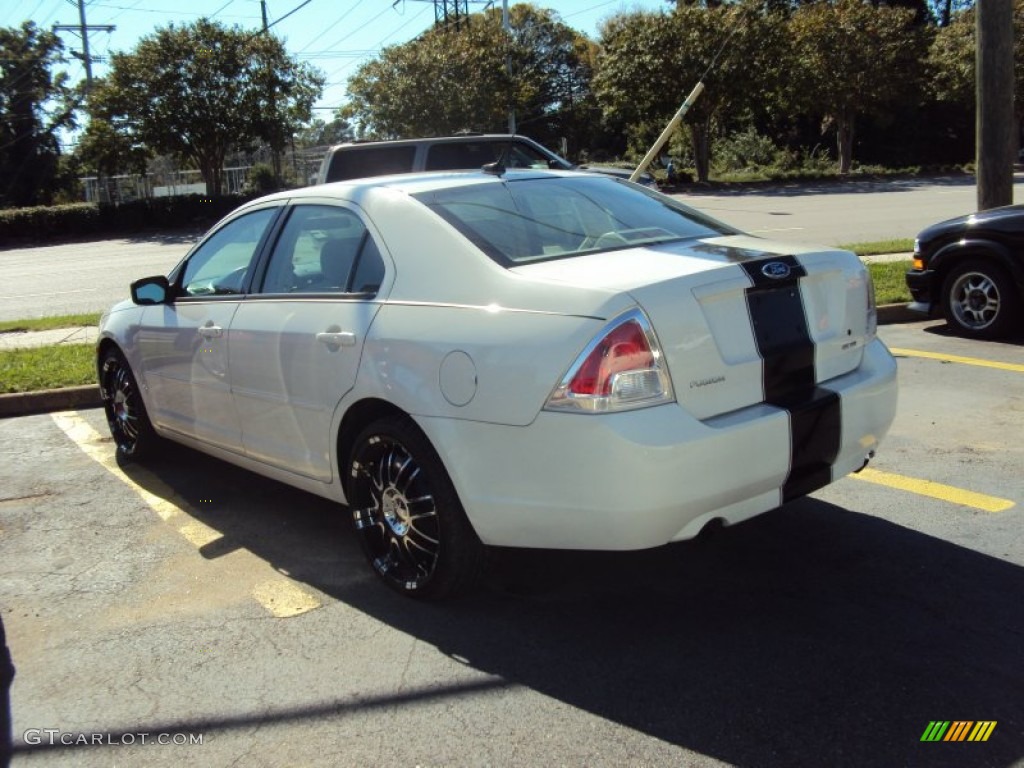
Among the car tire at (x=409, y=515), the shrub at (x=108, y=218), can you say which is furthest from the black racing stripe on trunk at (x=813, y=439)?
the shrub at (x=108, y=218)

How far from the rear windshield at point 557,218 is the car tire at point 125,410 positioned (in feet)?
8.83

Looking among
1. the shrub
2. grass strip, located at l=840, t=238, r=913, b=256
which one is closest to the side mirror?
grass strip, located at l=840, t=238, r=913, b=256

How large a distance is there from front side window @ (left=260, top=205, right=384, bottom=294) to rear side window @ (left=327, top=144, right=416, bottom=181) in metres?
7.77

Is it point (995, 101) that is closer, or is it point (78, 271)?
point (995, 101)

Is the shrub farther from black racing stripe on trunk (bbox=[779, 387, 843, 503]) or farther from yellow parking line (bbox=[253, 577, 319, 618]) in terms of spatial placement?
black racing stripe on trunk (bbox=[779, 387, 843, 503])

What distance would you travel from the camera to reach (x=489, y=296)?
11.5 feet

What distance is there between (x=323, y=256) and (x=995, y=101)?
27.3ft

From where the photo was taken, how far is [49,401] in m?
7.71

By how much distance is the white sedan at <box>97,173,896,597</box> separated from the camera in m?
3.21

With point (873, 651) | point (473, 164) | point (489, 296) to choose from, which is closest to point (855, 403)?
point (873, 651)

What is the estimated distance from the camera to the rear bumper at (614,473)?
315 centimetres

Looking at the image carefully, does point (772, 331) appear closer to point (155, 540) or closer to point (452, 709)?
point (452, 709)

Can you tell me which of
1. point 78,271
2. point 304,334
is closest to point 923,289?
point 304,334

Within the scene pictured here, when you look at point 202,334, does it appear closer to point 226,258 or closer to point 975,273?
point 226,258
